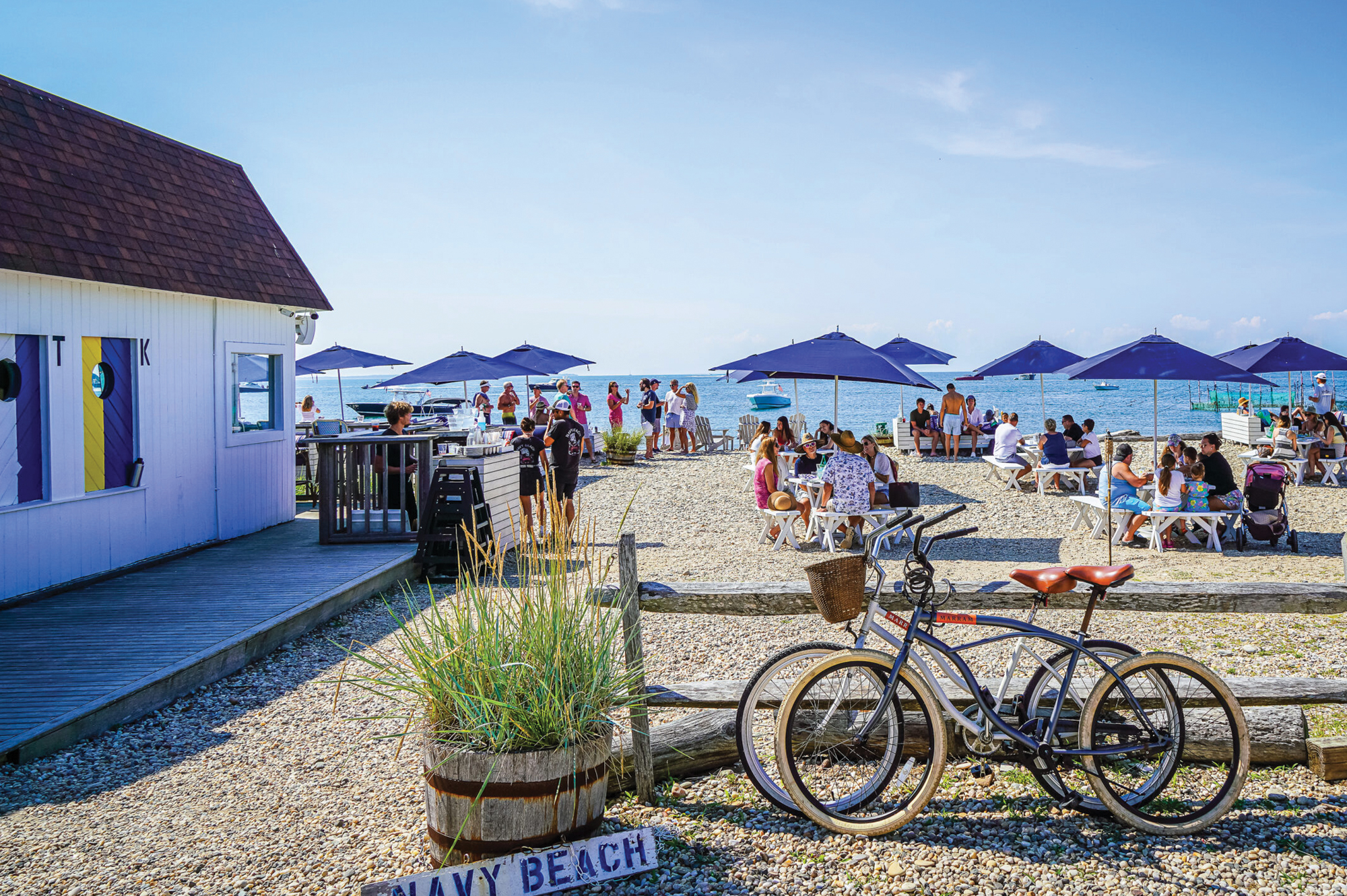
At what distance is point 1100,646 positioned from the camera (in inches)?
139

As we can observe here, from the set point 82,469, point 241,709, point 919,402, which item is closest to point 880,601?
point 241,709

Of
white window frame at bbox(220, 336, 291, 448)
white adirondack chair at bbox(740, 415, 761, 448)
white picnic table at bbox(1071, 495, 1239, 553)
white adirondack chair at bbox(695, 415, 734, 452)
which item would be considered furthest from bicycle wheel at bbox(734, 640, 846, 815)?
white adirondack chair at bbox(740, 415, 761, 448)

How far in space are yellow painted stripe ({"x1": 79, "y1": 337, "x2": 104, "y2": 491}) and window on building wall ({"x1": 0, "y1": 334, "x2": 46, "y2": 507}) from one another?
0.50 metres

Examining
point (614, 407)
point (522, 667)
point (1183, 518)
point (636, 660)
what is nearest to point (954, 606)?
point (636, 660)

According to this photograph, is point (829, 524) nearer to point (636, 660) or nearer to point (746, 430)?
point (636, 660)

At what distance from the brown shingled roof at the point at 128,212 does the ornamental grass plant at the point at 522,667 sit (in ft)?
19.6

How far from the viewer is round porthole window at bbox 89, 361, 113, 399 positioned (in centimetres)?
845

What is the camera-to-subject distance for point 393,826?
380 cm

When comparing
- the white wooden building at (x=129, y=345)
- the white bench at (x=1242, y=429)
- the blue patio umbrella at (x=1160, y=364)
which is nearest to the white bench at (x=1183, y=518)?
the blue patio umbrella at (x=1160, y=364)

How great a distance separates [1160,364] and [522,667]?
38.4 feet

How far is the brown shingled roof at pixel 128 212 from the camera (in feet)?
25.7

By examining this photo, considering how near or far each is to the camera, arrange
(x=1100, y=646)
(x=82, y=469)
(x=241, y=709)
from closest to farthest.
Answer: (x=1100, y=646)
(x=241, y=709)
(x=82, y=469)

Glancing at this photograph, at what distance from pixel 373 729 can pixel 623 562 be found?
225cm

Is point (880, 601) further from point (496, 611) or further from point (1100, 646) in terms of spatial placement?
point (496, 611)
